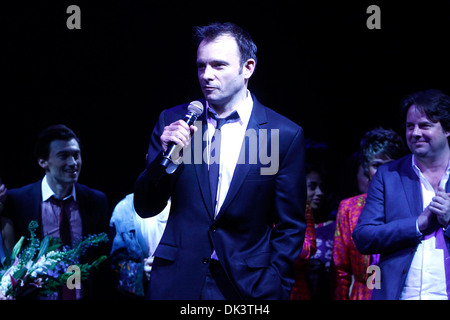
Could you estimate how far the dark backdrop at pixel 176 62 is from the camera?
3559mm

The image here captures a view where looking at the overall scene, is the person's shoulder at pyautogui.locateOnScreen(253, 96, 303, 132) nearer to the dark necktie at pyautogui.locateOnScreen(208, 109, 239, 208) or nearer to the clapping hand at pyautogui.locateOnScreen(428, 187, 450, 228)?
the dark necktie at pyautogui.locateOnScreen(208, 109, 239, 208)

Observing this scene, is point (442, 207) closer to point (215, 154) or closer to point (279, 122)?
point (279, 122)

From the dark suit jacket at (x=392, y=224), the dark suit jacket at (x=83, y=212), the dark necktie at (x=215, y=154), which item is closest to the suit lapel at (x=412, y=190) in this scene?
the dark suit jacket at (x=392, y=224)

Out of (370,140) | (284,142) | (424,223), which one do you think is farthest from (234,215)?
(370,140)

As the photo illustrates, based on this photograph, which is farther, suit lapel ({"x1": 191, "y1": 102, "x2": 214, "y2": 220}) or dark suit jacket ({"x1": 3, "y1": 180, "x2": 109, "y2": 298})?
dark suit jacket ({"x1": 3, "y1": 180, "x2": 109, "y2": 298})

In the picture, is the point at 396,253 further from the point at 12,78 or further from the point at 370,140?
the point at 12,78

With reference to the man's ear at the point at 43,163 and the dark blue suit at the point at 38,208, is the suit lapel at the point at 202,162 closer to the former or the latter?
the dark blue suit at the point at 38,208

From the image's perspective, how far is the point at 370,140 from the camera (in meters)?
3.41

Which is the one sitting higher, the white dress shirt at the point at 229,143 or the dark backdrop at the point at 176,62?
the dark backdrop at the point at 176,62

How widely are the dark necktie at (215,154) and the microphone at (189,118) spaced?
10cm

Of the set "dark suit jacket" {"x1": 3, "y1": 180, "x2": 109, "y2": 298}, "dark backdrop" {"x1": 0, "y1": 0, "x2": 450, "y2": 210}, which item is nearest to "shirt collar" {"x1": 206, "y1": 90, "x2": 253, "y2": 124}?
"dark backdrop" {"x1": 0, "y1": 0, "x2": 450, "y2": 210}

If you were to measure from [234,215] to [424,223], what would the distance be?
100 cm

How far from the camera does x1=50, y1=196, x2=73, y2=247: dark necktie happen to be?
3445mm

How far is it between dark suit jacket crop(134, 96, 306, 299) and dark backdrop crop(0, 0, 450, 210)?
1575 millimetres
